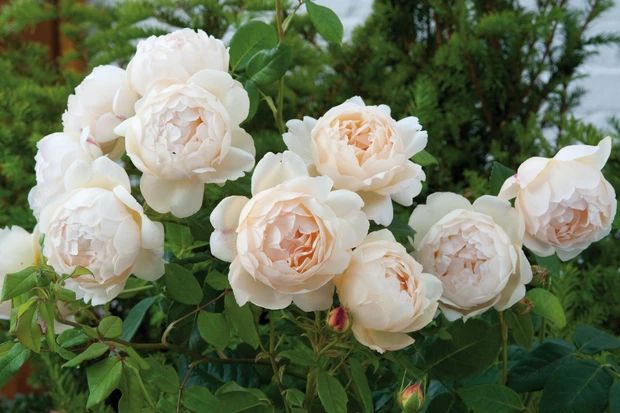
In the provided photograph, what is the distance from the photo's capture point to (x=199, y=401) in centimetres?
50

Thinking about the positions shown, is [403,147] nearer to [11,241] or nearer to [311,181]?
[311,181]

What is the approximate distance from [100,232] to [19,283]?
0.05 m

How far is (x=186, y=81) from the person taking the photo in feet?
1.60

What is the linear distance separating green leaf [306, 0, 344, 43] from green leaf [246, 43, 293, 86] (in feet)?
0.13

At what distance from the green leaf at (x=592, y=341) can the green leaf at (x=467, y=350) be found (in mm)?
79

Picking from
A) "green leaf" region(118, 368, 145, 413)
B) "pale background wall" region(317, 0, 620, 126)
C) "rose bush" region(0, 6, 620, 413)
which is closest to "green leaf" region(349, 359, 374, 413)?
"rose bush" region(0, 6, 620, 413)

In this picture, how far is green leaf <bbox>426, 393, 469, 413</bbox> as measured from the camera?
573 mm

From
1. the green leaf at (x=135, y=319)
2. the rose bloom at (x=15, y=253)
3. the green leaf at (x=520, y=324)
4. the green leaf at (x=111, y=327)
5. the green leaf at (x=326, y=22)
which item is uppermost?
the green leaf at (x=326, y=22)

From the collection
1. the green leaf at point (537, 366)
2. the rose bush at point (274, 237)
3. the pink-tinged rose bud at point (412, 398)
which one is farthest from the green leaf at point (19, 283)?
the green leaf at point (537, 366)

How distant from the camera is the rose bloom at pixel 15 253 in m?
0.50

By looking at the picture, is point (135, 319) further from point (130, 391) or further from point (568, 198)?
point (568, 198)

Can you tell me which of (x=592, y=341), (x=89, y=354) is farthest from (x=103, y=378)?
(x=592, y=341)

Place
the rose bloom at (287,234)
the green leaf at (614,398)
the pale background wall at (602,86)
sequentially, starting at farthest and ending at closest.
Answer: the pale background wall at (602,86)
the green leaf at (614,398)
the rose bloom at (287,234)

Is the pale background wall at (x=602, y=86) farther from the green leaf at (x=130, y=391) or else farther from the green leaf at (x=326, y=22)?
the green leaf at (x=130, y=391)
